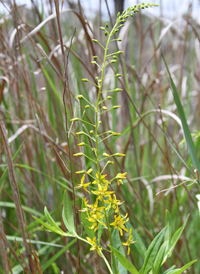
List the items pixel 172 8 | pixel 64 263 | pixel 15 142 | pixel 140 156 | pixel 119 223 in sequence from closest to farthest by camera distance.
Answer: pixel 119 223 < pixel 64 263 < pixel 15 142 < pixel 140 156 < pixel 172 8

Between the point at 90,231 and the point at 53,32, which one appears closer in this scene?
the point at 90,231

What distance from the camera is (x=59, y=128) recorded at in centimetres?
→ 121

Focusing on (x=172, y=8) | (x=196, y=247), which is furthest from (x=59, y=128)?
(x=172, y=8)

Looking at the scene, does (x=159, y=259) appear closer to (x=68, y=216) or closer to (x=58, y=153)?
(x=68, y=216)

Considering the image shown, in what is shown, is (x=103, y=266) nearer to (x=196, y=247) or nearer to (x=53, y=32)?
(x=196, y=247)

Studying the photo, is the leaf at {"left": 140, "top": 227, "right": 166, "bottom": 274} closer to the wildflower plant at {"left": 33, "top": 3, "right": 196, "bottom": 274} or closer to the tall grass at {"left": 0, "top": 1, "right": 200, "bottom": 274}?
the wildflower plant at {"left": 33, "top": 3, "right": 196, "bottom": 274}

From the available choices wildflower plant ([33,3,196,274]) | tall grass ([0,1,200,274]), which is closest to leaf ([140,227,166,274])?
wildflower plant ([33,3,196,274])

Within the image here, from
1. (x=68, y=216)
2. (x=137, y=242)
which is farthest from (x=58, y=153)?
Result: (x=137, y=242)

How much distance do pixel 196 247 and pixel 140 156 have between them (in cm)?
53

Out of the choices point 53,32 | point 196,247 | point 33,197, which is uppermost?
point 53,32

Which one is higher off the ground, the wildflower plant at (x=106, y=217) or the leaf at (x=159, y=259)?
the wildflower plant at (x=106, y=217)

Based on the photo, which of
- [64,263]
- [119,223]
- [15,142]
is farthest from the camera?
[15,142]

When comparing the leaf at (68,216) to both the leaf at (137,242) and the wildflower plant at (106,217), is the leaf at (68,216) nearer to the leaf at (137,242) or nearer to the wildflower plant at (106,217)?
the wildflower plant at (106,217)

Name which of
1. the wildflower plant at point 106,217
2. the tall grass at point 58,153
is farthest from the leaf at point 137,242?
the tall grass at point 58,153
